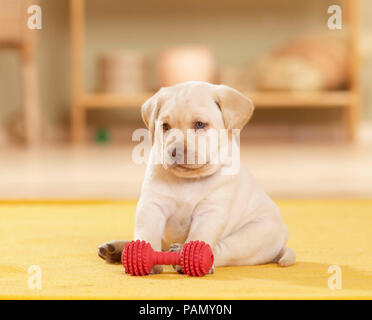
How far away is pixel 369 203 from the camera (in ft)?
5.59

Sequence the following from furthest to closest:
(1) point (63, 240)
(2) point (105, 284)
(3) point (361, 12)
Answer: (3) point (361, 12) < (1) point (63, 240) < (2) point (105, 284)

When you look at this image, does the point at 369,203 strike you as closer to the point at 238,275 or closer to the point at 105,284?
the point at 238,275

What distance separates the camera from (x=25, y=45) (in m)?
3.21

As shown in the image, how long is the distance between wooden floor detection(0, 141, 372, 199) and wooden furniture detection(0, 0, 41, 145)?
22 cm

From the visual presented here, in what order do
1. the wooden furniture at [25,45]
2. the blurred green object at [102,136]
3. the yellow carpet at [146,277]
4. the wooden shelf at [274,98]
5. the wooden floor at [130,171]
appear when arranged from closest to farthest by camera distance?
the yellow carpet at [146,277] < the wooden floor at [130,171] < the wooden furniture at [25,45] < the wooden shelf at [274,98] < the blurred green object at [102,136]

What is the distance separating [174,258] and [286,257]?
0.20 metres

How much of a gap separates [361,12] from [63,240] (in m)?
3.09

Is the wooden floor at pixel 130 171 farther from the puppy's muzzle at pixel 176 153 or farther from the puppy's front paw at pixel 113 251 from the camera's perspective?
the puppy's muzzle at pixel 176 153

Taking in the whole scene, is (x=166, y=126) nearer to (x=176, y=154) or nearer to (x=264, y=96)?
(x=176, y=154)

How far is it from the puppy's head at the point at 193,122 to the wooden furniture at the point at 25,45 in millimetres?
2202

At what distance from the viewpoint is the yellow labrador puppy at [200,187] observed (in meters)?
1.04

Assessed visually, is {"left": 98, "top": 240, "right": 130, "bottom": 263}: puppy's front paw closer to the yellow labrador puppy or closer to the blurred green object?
the yellow labrador puppy

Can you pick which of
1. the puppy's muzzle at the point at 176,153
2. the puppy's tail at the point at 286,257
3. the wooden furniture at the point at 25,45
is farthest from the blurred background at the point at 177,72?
the puppy's muzzle at the point at 176,153
